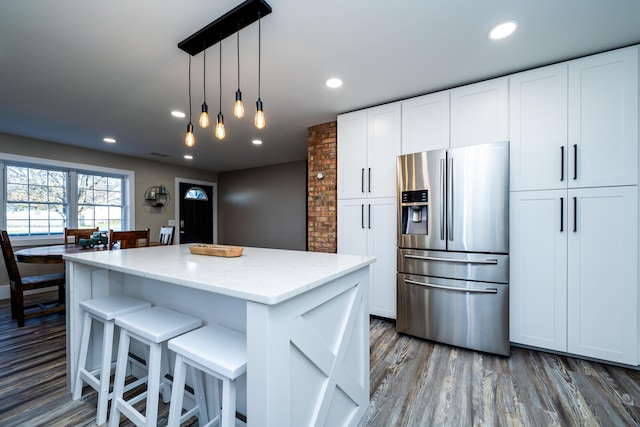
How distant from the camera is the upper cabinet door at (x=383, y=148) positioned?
293cm

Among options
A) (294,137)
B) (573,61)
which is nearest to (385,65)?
(573,61)

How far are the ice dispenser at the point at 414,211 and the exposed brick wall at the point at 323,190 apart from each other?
95 centimetres

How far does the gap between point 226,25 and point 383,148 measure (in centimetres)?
189

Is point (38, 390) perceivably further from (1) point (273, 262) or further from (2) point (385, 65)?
(2) point (385, 65)

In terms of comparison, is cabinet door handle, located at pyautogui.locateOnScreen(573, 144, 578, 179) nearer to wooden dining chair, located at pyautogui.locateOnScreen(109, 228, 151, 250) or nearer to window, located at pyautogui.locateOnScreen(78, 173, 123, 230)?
Result: wooden dining chair, located at pyautogui.locateOnScreen(109, 228, 151, 250)

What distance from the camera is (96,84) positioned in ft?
8.38

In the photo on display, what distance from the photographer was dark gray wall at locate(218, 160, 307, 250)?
19.4ft

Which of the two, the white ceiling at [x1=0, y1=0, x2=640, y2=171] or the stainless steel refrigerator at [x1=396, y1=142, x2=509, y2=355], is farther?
the stainless steel refrigerator at [x1=396, y1=142, x2=509, y2=355]

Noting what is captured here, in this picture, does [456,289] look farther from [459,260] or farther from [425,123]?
[425,123]

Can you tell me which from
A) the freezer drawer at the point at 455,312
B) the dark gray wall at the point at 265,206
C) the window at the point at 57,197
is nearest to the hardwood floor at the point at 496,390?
the freezer drawer at the point at 455,312

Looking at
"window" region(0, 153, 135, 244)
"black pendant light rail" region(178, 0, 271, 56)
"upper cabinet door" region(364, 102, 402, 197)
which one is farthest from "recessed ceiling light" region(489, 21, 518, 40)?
"window" region(0, 153, 135, 244)

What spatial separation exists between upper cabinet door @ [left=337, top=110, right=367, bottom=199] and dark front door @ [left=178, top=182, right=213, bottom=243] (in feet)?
15.5

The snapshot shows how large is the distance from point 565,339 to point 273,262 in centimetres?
249

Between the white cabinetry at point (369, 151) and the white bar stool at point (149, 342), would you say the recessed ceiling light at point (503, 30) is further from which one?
the white bar stool at point (149, 342)
